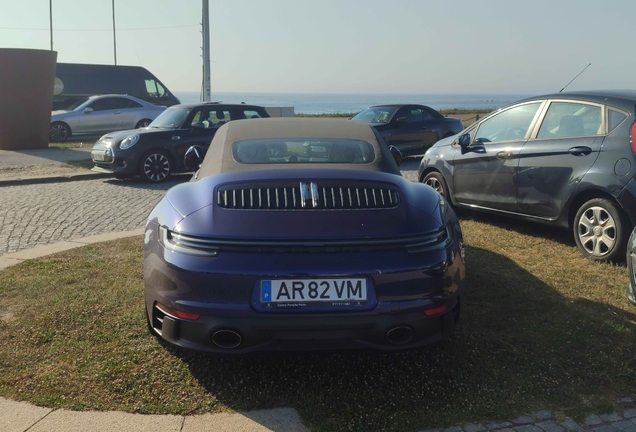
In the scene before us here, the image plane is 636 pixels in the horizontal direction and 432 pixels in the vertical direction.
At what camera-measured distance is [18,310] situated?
14.9 ft

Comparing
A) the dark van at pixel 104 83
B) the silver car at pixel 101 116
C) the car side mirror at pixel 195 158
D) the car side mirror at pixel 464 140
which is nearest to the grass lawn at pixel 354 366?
the car side mirror at pixel 195 158

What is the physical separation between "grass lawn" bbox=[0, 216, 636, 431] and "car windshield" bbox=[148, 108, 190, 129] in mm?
7865

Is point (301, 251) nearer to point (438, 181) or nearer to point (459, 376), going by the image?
point (459, 376)

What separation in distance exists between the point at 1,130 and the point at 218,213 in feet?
53.2

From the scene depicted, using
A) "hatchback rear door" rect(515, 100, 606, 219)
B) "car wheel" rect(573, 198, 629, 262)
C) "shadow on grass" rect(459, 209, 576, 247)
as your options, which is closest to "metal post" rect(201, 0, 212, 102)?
"shadow on grass" rect(459, 209, 576, 247)

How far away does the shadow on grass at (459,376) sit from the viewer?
322 cm

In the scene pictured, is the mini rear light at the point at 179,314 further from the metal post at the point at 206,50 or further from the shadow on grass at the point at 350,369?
the metal post at the point at 206,50

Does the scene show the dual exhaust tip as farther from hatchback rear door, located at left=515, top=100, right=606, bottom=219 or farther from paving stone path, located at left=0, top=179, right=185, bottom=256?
paving stone path, located at left=0, top=179, right=185, bottom=256

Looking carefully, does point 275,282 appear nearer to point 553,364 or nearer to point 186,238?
point 186,238

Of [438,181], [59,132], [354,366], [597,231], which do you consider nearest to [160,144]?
[438,181]

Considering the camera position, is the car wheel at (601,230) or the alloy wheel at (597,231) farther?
the alloy wheel at (597,231)

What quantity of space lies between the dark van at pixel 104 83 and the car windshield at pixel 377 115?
39.4 feet

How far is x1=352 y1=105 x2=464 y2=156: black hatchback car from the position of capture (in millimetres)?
15555

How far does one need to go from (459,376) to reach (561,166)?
3385 millimetres
